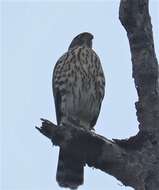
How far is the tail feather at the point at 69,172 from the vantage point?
7.00 meters

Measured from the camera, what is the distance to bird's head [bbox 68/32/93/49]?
925 cm

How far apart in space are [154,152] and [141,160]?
145 millimetres

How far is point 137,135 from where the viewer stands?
17.5 ft

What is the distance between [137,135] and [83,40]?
4.18 metres

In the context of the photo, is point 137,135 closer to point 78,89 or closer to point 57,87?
point 78,89

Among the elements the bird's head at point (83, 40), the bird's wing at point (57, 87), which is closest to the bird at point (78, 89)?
the bird's wing at point (57, 87)

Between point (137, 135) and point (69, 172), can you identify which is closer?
point (137, 135)

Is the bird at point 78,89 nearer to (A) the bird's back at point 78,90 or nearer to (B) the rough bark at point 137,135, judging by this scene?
(A) the bird's back at point 78,90

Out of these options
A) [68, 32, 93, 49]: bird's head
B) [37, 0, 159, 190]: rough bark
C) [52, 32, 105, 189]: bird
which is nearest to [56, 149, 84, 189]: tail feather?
[52, 32, 105, 189]: bird

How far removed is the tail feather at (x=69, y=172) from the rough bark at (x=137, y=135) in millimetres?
1439

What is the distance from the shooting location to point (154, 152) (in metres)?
5.23

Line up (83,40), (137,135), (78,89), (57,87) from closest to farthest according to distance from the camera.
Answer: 1. (137,135)
2. (78,89)
3. (57,87)
4. (83,40)

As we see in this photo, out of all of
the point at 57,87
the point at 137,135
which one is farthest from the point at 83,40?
the point at 137,135

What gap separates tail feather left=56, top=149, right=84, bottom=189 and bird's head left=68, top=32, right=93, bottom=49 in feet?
7.65
